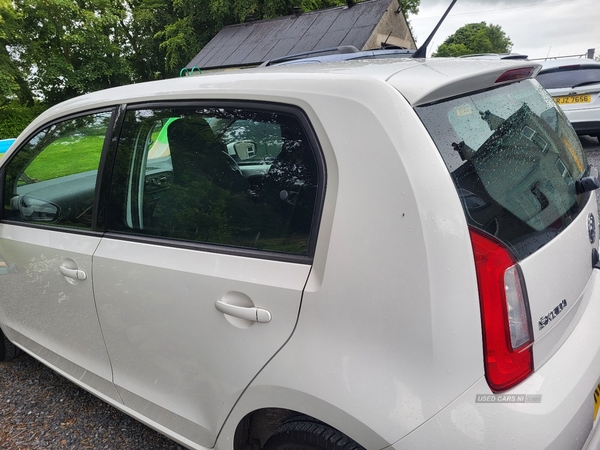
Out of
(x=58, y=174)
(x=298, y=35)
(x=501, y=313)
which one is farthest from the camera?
(x=298, y=35)

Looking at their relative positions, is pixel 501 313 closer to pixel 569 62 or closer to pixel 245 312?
pixel 245 312

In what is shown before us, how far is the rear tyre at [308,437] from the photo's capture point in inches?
49.2

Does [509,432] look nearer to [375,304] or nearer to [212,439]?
[375,304]

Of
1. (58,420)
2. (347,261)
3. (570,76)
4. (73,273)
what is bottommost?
(58,420)

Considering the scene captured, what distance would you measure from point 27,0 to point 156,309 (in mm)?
28301

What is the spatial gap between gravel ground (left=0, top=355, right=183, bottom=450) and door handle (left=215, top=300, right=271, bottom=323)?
3.92ft

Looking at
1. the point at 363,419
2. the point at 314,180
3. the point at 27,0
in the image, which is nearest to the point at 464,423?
the point at 363,419

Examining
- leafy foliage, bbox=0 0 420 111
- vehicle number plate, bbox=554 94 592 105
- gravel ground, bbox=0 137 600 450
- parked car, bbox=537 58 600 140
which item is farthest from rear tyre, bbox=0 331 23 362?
leafy foliage, bbox=0 0 420 111

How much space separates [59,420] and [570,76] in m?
8.37

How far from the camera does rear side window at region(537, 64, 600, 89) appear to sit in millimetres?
7086

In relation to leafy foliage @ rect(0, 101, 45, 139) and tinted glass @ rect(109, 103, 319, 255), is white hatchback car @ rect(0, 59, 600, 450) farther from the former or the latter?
leafy foliage @ rect(0, 101, 45, 139)

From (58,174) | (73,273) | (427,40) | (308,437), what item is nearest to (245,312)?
(308,437)

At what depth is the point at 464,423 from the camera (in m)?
1.05

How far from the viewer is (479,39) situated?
205 ft
